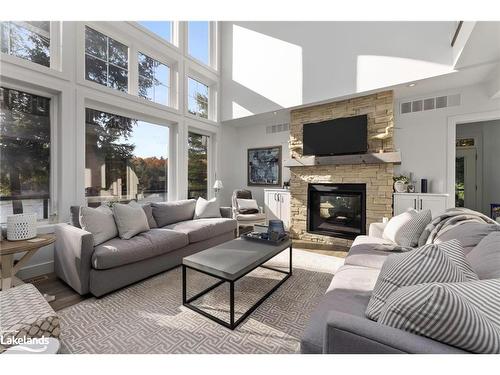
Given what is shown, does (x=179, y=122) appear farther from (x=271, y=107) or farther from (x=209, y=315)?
(x=209, y=315)

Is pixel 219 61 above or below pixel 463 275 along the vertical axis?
above

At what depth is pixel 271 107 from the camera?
465 centimetres

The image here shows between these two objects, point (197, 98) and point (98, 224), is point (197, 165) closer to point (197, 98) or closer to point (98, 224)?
point (197, 98)

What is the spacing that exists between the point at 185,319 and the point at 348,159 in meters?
3.46

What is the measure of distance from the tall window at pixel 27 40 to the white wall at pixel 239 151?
3.37 metres

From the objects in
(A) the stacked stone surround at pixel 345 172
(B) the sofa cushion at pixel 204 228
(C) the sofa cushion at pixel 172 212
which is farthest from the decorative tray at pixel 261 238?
(A) the stacked stone surround at pixel 345 172

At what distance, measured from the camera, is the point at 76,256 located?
84.7 inches

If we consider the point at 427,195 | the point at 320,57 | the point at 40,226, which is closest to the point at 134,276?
the point at 40,226

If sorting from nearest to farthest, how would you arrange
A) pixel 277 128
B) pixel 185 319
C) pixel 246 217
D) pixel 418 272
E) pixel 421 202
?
pixel 418 272, pixel 185 319, pixel 421 202, pixel 246 217, pixel 277 128

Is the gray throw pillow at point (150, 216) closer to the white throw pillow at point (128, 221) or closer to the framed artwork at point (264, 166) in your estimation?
the white throw pillow at point (128, 221)

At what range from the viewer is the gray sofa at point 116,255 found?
212 cm

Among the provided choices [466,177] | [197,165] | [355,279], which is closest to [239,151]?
[197,165]

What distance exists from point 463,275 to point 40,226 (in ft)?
12.6

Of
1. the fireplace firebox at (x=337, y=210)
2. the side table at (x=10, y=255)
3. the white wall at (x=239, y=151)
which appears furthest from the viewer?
the white wall at (x=239, y=151)
